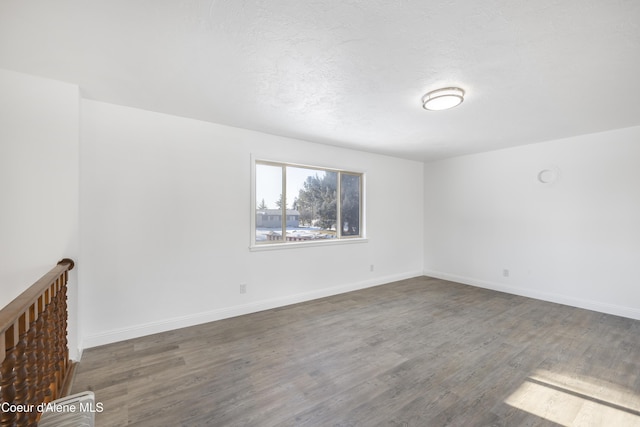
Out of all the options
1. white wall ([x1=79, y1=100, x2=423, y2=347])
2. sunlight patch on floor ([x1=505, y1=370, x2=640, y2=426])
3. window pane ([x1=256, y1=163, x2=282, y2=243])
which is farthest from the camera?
window pane ([x1=256, y1=163, x2=282, y2=243])

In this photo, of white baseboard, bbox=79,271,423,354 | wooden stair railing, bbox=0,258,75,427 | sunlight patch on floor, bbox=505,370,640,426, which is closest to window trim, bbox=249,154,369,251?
white baseboard, bbox=79,271,423,354

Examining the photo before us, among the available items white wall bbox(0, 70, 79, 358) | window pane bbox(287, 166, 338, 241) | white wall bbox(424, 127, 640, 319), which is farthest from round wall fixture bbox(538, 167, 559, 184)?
white wall bbox(0, 70, 79, 358)

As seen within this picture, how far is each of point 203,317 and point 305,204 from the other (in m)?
2.11

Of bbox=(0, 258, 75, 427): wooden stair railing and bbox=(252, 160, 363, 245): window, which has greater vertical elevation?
bbox=(252, 160, 363, 245): window

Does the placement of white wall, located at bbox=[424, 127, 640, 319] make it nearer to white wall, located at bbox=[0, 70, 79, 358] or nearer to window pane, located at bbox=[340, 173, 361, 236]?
window pane, located at bbox=[340, 173, 361, 236]

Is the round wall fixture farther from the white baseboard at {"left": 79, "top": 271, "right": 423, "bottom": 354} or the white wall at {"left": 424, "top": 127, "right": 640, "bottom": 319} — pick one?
the white baseboard at {"left": 79, "top": 271, "right": 423, "bottom": 354}

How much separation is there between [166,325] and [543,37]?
4199mm

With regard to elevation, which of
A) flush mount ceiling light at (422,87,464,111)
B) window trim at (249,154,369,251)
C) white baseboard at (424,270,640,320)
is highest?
flush mount ceiling light at (422,87,464,111)

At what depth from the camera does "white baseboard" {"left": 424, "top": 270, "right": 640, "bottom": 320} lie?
11.8 ft

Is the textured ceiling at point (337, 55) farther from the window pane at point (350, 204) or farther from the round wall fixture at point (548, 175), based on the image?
the window pane at point (350, 204)

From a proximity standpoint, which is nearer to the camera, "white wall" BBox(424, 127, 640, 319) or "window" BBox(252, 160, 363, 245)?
"white wall" BBox(424, 127, 640, 319)

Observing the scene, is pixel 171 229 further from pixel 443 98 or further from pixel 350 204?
pixel 443 98

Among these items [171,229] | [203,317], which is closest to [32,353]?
[171,229]

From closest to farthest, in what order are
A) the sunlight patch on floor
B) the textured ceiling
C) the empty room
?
1. the textured ceiling
2. the empty room
3. the sunlight patch on floor
